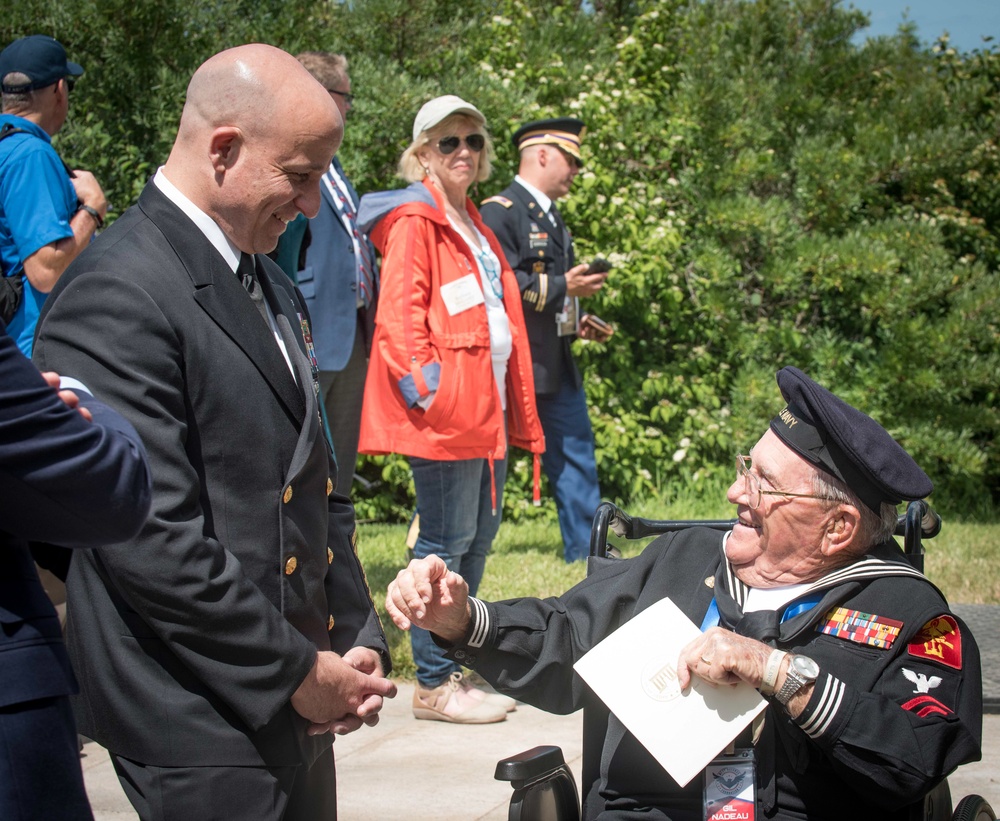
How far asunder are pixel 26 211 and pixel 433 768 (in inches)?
92.9

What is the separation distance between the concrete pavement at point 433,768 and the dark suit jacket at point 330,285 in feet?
4.98

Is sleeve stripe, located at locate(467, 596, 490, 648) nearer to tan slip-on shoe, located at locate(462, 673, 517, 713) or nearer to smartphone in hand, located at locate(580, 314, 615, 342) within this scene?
tan slip-on shoe, located at locate(462, 673, 517, 713)

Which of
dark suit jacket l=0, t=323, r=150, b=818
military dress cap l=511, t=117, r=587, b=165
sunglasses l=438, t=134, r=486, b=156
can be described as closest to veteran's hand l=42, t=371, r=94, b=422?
dark suit jacket l=0, t=323, r=150, b=818

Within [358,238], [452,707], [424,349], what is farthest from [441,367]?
[452,707]

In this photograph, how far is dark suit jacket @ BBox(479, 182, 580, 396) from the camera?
620cm

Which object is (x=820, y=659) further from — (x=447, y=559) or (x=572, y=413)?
(x=572, y=413)

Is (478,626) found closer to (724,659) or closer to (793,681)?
(724,659)

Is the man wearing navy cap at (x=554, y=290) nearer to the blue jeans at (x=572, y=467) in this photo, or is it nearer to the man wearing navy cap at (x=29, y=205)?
the blue jeans at (x=572, y=467)

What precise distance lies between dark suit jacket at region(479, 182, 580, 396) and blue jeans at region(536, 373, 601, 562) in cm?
21

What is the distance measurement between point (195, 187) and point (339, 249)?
271cm

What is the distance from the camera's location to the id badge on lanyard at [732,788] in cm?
232

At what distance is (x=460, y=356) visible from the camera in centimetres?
442

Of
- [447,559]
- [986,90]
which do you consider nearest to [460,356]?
[447,559]

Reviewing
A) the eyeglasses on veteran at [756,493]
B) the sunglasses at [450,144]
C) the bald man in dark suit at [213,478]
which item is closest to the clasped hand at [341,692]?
Result: the bald man in dark suit at [213,478]
